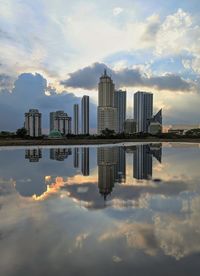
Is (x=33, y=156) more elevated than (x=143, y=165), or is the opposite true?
(x=143, y=165)

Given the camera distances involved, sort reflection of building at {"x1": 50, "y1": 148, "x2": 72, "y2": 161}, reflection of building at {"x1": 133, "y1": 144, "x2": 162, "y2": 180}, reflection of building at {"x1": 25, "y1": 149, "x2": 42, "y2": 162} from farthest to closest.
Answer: reflection of building at {"x1": 50, "y1": 148, "x2": 72, "y2": 161}, reflection of building at {"x1": 25, "y1": 149, "x2": 42, "y2": 162}, reflection of building at {"x1": 133, "y1": 144, "x2": 162, "y2": 180}

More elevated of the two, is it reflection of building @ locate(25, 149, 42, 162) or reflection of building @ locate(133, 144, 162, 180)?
reflection of building @ locate(133, 144, 162, 180)

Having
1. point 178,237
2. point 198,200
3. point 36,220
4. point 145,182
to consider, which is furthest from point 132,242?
point 145,182

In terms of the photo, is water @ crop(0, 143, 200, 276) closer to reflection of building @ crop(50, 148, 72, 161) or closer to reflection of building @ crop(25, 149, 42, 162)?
reflection of building @ crop(25, 149, 42, 162)

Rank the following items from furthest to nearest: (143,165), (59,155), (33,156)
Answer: (59,155)
(33,156)
(143,165)

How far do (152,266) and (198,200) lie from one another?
824 cm

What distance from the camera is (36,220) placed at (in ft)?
37.6

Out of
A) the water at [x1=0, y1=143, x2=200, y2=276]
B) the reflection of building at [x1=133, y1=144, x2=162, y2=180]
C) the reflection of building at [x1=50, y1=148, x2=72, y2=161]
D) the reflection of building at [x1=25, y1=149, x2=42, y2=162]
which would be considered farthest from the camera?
the reflection of building at [x1=50, y1=148, x2=72, y2=161]

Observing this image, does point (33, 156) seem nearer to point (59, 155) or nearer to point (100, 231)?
point (59, 155)

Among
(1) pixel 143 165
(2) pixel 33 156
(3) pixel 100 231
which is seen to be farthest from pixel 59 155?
(3) pixel 100 231

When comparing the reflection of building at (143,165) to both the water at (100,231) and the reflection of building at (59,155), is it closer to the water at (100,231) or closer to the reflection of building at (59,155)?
the water at (100,231)

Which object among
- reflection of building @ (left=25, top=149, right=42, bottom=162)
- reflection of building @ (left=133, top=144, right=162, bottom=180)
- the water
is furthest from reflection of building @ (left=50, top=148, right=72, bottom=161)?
the water

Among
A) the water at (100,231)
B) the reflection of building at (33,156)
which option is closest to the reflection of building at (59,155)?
the reflection of building at (33,156)

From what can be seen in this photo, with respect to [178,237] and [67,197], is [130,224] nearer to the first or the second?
[178,237]
